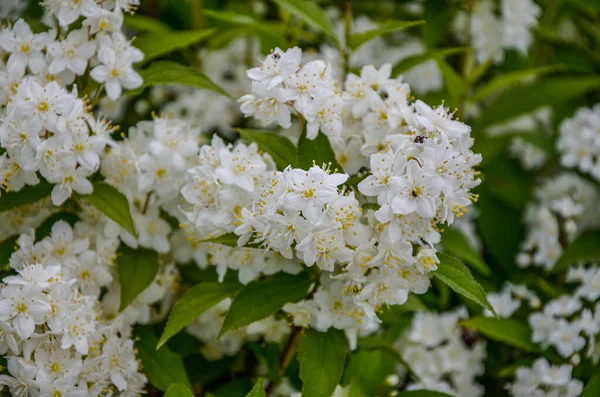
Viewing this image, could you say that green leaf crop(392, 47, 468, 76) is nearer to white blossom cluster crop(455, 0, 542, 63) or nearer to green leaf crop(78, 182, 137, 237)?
white blossom cluster crop(455, 0, 542, 63)

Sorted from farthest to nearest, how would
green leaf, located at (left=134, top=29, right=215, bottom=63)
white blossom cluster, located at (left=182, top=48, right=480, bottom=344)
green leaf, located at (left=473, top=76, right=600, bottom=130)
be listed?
green leaf, located at (left=473, top=76, right=600, bottom=130) → green leaf, located at (left=134, top=29, right=215, bottom=63) → white blossom cluster, located at (left=182, top=48, right=480, bottom=344)

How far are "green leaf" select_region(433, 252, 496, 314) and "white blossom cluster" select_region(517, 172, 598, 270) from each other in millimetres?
1413

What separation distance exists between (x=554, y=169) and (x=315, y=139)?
253 cm

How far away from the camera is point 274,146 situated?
2.15 m

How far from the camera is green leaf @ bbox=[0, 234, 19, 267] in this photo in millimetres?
2088

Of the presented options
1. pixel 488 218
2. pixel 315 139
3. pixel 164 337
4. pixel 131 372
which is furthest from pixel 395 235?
pixel 488 218

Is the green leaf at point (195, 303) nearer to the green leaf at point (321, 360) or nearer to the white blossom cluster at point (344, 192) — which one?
the white blossom cluster at point (344, 192)

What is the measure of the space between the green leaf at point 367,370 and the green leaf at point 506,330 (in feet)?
1.14

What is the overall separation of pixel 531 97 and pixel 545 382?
1.39 m

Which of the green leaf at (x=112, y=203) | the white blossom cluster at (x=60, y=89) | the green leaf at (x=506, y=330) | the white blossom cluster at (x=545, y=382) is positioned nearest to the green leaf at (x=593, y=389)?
the white blossom cluster at (x=545, y=382)

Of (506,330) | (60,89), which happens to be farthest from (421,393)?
(60,89)

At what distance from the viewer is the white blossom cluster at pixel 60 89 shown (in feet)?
6.42

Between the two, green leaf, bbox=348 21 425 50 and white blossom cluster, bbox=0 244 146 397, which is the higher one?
green leaf, bbox=348 21 425 50

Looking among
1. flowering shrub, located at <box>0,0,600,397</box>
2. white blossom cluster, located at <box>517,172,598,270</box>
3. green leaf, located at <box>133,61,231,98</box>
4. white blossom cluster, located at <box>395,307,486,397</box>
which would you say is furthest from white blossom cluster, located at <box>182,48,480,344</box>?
white blossom cluster, located at <box>517,172,598,270</box>
